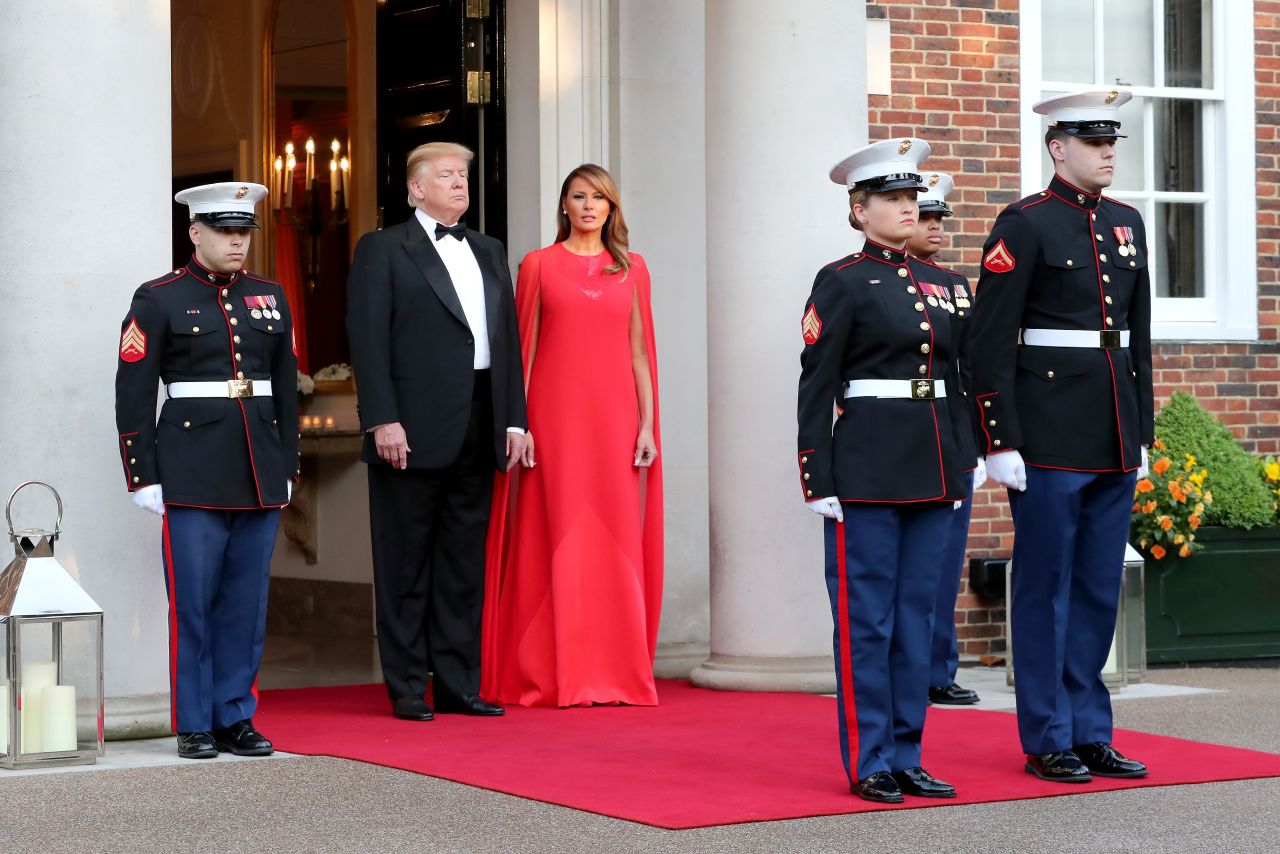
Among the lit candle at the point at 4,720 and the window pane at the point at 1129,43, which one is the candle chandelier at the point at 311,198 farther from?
the lit candle at the point at 4,720

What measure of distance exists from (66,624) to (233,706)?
583mm

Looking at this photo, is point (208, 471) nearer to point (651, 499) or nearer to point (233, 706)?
point (233, 706)

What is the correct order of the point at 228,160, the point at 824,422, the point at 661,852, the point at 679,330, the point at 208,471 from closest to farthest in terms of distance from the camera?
the point at 661,852 < the point at 824,422 < the point at 208,471 < the point at 679,330 < the point at 228,160

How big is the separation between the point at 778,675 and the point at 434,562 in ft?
4.67

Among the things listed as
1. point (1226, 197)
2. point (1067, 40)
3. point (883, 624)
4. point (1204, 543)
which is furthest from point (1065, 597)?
point (1226, 197)

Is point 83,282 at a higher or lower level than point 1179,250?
lower

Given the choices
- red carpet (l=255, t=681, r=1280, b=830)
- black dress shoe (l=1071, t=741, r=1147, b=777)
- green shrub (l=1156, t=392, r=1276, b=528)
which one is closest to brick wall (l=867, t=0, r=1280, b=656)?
green shrub (l=1156, t=392, r=1276, b=528)

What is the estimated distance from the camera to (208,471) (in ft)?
21.2

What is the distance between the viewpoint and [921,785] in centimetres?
566

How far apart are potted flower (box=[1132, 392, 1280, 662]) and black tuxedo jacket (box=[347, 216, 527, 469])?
3.22 meters

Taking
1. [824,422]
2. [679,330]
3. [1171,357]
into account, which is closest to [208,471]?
[824,422]

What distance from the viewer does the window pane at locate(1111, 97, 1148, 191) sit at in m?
10.2

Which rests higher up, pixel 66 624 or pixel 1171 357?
pixel 1171 357

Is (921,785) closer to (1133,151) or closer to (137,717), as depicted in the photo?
(137,717)
